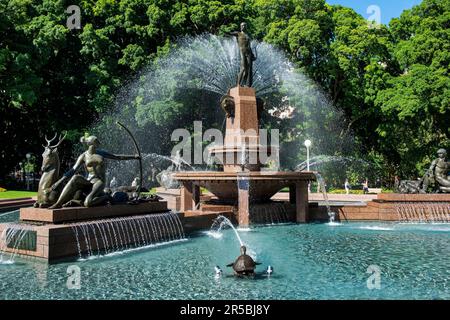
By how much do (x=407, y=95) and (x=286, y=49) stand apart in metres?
9.63

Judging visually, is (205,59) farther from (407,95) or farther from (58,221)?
(58,221)

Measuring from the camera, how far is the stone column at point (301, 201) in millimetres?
16453

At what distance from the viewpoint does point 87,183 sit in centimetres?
1121

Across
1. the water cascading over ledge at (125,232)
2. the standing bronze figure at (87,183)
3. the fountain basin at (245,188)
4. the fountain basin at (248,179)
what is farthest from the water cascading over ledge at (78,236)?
the fountain basin at (245,188)

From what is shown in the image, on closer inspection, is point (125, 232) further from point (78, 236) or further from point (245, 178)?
point (245, 178)

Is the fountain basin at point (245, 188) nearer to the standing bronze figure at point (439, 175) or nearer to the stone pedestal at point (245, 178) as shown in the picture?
the stone pedestal at point (245, 178)

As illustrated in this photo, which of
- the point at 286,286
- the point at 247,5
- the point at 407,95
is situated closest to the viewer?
the point at 286,286

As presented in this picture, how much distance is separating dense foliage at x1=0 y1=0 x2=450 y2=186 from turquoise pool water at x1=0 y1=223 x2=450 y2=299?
19.7 metres

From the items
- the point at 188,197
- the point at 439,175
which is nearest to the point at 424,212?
the point at 439,175

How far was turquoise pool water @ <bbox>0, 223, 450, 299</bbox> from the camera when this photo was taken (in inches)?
291

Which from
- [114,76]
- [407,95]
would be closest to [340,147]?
[407,95]

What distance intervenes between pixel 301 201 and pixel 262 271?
320 inches

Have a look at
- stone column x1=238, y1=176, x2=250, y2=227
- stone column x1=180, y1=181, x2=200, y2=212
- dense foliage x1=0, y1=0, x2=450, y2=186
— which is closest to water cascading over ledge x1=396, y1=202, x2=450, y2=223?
stone column x1=238, y1=176, x2=250, y2=227
